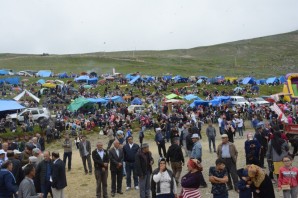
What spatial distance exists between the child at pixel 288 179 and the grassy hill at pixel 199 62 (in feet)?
246

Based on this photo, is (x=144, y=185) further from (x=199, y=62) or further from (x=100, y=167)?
(x=199, y=62)

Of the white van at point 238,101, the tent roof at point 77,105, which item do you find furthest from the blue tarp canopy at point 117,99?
the white van at point 238,101

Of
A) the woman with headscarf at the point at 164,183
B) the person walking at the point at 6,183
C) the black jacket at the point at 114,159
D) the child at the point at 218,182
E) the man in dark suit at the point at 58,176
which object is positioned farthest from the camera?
the black jacket at the point at 114,159

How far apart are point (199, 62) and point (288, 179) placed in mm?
105983

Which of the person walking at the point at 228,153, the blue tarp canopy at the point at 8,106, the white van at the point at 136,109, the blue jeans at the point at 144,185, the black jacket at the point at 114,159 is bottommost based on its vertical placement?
the white van at the point at 136,109

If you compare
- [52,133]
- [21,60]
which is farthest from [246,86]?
[21,60]

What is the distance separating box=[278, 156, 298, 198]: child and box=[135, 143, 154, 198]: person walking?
3.72 meters

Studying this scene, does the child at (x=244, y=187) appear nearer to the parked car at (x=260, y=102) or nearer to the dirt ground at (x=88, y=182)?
the dirt ground at (x=88, y=182)

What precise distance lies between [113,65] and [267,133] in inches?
3415

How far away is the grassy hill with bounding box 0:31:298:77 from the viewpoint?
9106cm

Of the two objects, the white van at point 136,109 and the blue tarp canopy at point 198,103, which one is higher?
the blue tarp canopy at point 198,103

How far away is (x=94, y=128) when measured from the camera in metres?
29.3

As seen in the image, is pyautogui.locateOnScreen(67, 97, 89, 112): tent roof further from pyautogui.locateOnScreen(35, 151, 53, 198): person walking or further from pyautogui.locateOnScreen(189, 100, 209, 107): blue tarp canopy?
pyautogui.locateOnScreen(35, 151, 53, 198): person walking

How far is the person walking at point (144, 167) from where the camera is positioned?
10.1m
